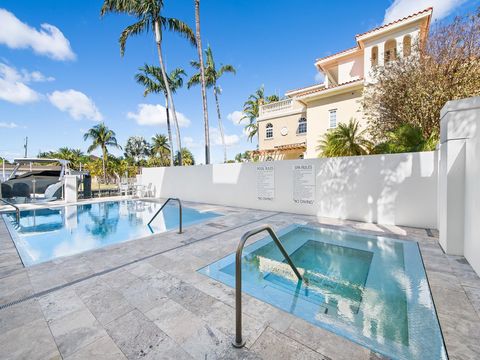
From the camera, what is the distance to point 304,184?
877 cm

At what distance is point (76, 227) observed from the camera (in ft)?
25.7

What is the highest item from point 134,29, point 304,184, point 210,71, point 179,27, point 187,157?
point 179,27

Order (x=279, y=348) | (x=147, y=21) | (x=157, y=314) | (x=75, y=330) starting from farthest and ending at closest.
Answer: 1. (x=147, y=21)
2. (x=157, y=314)
3. (x=75, y=330)
4. (x=279, y=348)

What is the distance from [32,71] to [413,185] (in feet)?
67.8

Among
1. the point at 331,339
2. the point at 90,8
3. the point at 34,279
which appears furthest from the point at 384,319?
the point at 90,8

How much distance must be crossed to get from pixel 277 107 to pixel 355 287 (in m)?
18.5

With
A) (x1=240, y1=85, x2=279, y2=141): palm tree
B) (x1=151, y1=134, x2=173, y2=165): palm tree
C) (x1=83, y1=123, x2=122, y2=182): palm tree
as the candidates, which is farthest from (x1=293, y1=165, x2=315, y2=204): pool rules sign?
(x1=151, y1=134, x2=173, y2=165): palm tree

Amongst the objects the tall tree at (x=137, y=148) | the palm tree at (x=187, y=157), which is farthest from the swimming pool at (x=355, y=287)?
the tall tree at (x=137, y=148)

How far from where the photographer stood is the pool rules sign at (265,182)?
9734 mm

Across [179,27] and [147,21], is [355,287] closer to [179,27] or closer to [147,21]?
[179,27]

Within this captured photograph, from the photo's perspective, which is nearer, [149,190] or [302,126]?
[149,190]

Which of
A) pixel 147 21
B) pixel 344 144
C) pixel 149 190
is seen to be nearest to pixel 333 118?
pixel 344 144

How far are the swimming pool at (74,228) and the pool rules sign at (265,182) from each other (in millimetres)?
2761

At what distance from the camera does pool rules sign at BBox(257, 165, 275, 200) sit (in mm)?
9734
